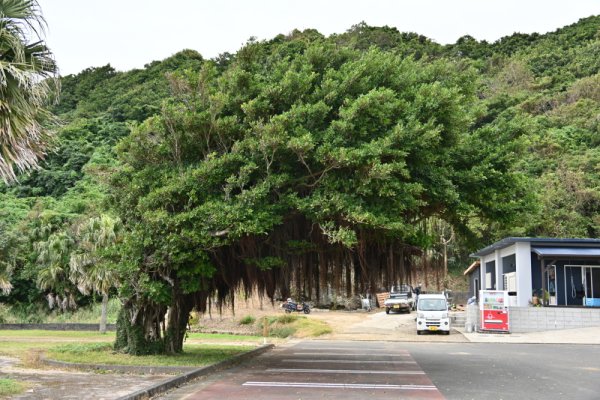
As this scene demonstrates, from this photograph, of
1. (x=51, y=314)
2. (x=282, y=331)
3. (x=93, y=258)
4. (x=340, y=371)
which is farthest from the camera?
(x=51, y=314)

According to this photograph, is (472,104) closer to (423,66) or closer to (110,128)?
(423,66)

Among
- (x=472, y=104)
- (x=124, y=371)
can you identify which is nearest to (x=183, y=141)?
(x=124, y=371)

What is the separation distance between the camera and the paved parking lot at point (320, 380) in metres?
11.4

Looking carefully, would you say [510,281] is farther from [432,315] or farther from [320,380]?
[320,380]

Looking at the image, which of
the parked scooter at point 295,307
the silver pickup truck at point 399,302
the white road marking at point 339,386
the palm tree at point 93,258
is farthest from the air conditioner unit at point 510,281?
the white road marking at point 339,386

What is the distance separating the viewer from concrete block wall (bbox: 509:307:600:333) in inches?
1149

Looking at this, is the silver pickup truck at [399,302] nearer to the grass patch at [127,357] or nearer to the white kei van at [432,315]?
the white kei van at [432,315]

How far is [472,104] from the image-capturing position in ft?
54.2

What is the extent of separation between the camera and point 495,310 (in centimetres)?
2958

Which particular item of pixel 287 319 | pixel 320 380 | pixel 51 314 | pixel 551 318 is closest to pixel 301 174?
pixel 320 380

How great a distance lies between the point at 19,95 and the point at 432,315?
2477 cm

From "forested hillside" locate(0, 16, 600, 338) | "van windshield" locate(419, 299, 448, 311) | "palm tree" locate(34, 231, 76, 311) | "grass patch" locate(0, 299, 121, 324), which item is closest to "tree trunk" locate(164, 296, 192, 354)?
"forested hillside" locate(0, 16, 600, 338)

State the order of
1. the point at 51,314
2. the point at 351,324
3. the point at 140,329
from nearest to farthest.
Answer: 1. the point at 140,329
2. the point at 351,324
3. the point at 51,314

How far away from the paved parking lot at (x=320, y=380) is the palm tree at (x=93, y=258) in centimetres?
1300
